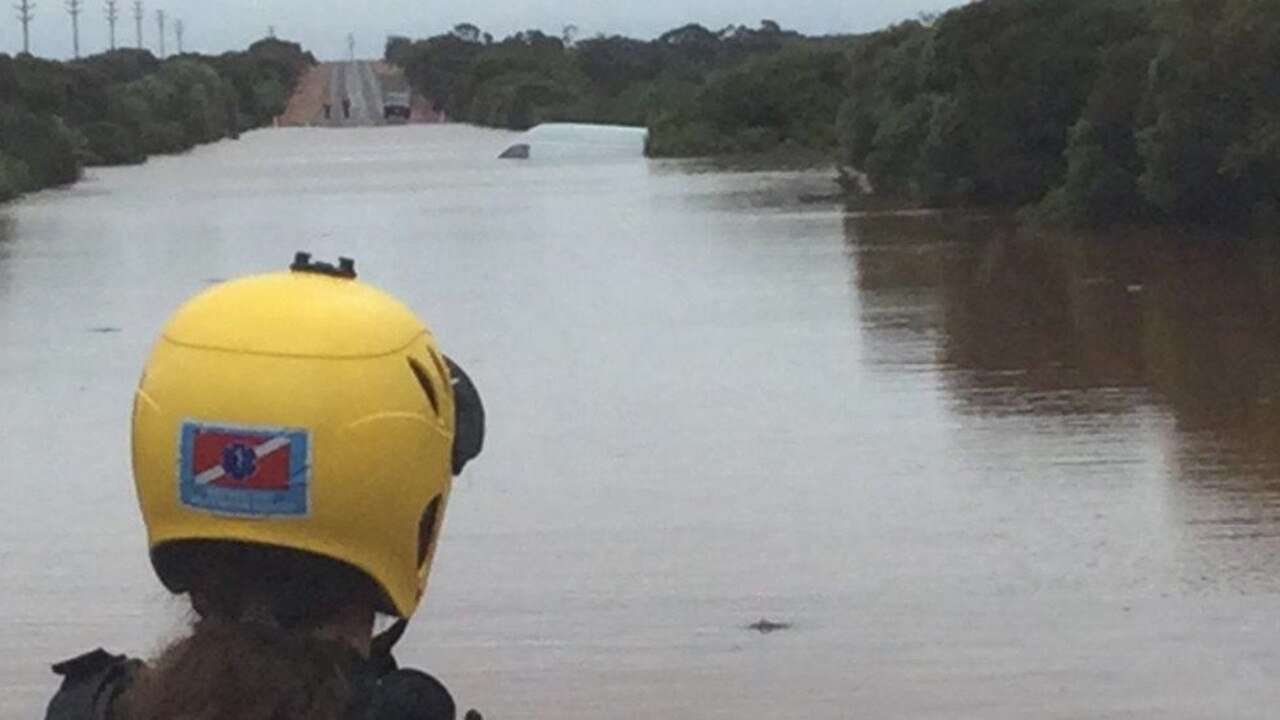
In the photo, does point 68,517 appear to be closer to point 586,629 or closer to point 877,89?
point 586,629

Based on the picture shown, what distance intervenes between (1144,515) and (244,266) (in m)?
18.9

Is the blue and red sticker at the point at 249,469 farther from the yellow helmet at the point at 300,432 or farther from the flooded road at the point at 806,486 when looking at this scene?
the flooded road at the point at 806,486

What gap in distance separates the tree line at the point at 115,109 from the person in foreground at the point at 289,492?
1952 inches

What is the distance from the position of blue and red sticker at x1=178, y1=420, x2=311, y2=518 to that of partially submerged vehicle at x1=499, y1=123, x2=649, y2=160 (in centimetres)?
6369

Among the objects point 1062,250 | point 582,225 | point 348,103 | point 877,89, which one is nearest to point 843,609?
point 1062,250

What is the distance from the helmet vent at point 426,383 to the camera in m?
1.72

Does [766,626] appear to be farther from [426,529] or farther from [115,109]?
[115,109]

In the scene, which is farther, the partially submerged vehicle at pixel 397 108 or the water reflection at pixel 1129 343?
the partially submerged vehicle at pixel 397 108

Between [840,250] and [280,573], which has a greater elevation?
[280,573]

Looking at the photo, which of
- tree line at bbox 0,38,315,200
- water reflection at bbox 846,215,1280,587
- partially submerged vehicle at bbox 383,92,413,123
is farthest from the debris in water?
partially submerged vehicle at bbox 383,92,413,123

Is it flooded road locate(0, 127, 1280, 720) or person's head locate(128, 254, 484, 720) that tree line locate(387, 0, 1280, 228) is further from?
person's head locate(128, 254, 484, 720)

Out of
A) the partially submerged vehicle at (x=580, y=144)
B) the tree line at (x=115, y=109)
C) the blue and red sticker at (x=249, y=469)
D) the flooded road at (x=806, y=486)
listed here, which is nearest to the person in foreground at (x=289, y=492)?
the blue and red sticker at (x=249, y=469)

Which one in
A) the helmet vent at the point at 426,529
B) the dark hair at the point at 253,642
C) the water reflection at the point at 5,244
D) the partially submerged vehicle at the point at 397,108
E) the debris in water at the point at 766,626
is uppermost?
the helmet vent at the point at 426,529

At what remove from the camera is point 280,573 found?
5.57ft
